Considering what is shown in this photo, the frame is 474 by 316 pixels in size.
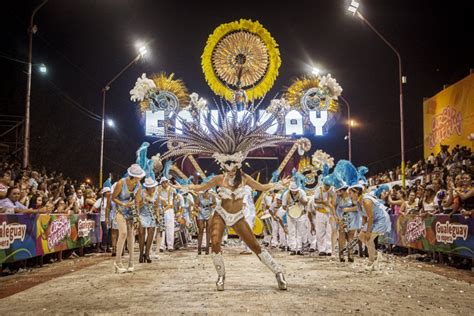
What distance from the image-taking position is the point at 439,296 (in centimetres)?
733

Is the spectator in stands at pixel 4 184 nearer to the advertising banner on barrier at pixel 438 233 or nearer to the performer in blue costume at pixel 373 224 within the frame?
the performer in blue costume at pixel 373 224

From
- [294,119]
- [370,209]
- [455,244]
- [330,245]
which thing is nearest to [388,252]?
[330,245]

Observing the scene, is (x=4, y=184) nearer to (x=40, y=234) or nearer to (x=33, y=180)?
(x=40, y=234)

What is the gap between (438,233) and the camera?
12266 millimetres

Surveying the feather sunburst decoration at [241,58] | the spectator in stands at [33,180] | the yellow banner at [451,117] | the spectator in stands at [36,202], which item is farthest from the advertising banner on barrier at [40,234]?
the yellow banner at [451,117]

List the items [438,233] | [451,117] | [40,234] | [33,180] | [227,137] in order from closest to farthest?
1. [227,137]
2. [40,234]
3. [438,233]
4. [33,180]
5. [451,117]

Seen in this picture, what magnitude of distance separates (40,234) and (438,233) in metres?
9.23

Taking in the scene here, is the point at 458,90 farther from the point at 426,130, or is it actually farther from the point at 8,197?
the point at 8,197

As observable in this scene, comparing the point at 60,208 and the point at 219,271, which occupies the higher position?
the point at 60,208

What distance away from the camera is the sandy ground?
6230 millimetres

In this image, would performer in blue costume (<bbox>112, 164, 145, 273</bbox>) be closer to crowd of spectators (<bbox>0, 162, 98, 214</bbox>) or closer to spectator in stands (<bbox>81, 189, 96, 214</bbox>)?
crowd of spectators (<bbox>0, 162, 98, 214</bbox>)

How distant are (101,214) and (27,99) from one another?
4191 millimetres

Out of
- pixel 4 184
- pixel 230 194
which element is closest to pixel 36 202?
pixel 4 184

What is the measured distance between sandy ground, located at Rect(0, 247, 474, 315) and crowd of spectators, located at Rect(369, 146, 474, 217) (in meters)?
2.08
